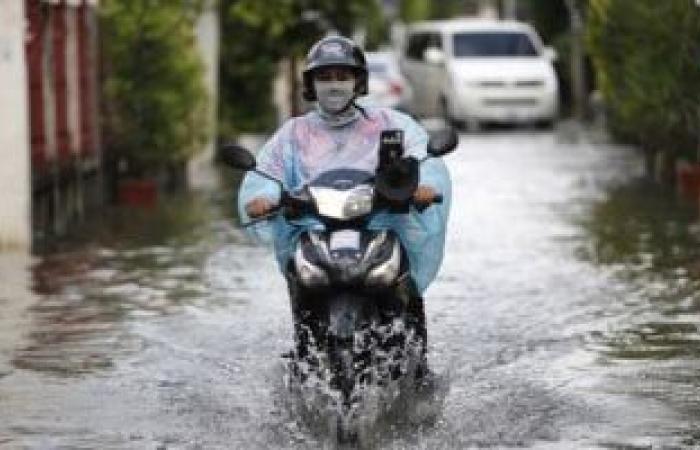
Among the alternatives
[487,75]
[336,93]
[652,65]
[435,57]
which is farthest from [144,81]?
[435,57]

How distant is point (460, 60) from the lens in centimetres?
3716

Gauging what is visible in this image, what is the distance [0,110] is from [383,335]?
7793 millimetres

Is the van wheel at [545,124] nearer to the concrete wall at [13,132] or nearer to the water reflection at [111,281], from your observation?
the water reflection at [111,281]

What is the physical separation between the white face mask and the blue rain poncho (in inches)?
4.8

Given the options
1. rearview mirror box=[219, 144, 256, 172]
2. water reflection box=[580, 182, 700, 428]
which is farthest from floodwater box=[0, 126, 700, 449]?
rearview mirror box=[219, 144, 256, 172]

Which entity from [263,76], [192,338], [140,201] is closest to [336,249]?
[192,338]

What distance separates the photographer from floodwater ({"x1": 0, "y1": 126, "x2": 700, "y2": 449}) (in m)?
8.88

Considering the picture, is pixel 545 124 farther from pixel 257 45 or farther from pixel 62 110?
pixel 62 110

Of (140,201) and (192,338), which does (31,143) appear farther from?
(192,338)

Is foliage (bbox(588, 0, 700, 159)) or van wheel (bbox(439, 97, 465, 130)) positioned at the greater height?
foliage (bbox(588, 0, 700, 159))

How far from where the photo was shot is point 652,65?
58.9 feet

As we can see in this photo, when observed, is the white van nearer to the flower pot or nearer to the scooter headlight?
the flower pot

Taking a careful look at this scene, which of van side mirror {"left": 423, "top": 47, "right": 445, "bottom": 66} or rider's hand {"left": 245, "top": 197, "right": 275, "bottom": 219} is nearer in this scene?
rider's hand {"left": 245, "top": 197, "right": 275, "bottom": 219}

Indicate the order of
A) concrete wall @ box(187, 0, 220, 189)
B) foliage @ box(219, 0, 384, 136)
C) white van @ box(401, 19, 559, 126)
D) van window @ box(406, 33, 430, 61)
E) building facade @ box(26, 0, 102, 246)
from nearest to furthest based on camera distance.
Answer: building facade @ box(26, 0, 102, 246) → concrete wall @ box(187, 0, 220, 189) → foliage @ box(219, 0, 384, 136) → white van @ box(401, 19, 559, 126) → van window @ box(406, 33, 430, 61)
